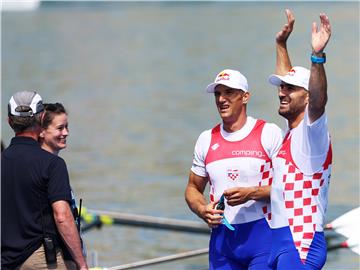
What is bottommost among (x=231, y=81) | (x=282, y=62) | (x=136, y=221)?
(x=136, y=221)

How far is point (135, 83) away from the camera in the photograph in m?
36.2

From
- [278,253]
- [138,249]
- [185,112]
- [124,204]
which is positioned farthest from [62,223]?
[185,112]

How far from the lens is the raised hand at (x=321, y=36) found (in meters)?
6.23

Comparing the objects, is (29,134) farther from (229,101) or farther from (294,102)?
(294,102)

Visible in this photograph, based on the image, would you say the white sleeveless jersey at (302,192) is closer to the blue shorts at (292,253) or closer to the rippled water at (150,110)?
the blue shorts at (292,253)

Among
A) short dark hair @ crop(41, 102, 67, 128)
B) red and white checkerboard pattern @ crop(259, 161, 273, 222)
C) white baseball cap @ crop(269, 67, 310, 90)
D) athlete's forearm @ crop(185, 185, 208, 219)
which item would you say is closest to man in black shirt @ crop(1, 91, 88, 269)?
short dark hair @ crop(41, 102, 67, 128)

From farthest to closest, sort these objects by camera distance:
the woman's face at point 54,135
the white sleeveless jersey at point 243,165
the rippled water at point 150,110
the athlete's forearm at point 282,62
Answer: the rippled water at point 150,110, the athlete's forearm at point 282,62, the white sleeveless jersey at point 243,165, the woman's face at point 54,135

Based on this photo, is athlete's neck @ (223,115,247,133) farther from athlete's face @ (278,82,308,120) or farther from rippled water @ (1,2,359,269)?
rippled water @ (1,2,359,269)

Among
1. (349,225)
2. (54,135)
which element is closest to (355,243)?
(349,225)

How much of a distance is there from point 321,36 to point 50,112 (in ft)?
6.20

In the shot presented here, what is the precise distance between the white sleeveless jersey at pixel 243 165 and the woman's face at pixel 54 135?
3.34ft

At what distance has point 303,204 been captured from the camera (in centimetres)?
644

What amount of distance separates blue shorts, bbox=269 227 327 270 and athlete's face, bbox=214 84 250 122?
3.10ft

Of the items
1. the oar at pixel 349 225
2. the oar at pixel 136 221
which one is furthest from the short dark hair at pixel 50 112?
the oar at pixel 136 221
